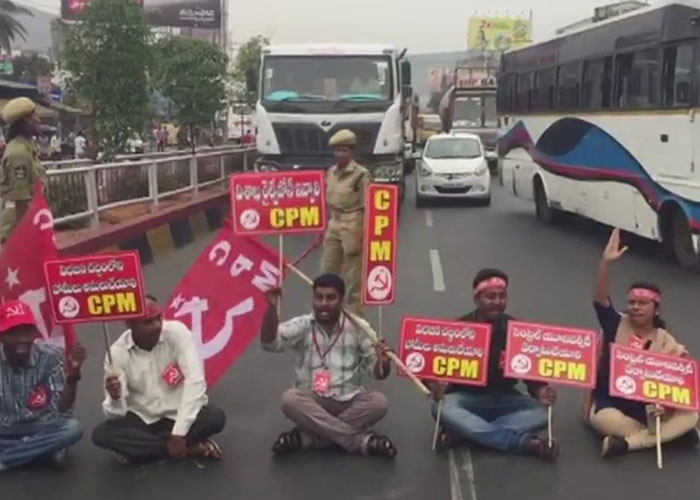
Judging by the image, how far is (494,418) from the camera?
618 centimetres

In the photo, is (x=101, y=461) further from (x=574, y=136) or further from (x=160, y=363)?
(x=574, y=136)

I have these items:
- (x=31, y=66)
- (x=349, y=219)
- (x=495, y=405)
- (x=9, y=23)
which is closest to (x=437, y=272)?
(x=349, y=219)

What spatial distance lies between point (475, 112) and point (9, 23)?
105ft

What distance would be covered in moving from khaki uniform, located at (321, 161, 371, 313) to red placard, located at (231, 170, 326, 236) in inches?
66.6

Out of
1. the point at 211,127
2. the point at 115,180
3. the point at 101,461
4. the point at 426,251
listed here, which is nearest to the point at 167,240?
the point at 115,180

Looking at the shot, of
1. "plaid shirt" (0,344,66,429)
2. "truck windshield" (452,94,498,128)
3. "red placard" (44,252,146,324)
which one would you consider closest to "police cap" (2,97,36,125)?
"red placard" (44,252,146,324)

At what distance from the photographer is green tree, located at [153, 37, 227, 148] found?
3038 cm

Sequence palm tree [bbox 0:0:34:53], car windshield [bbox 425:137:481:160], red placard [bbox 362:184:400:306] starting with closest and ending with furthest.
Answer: red placard [bbox 362:184:400:306]
car windshield [bbox 425:137:481:160]
palm tree [bbox 0:0:34:53]

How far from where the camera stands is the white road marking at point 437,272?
11672 mm

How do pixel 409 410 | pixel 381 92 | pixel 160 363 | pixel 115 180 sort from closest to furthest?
pixel 160 363 < pixel 409 410 < pixel 115 180 < pixel 381 92

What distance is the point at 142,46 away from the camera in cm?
1919

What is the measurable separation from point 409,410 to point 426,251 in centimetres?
790

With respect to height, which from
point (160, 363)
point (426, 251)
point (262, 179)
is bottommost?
point (426, 251)

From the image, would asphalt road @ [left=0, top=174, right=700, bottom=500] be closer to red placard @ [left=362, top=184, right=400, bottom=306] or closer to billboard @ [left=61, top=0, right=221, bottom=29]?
red placard @ [left=362, top=184, right=400, bottom=306]
